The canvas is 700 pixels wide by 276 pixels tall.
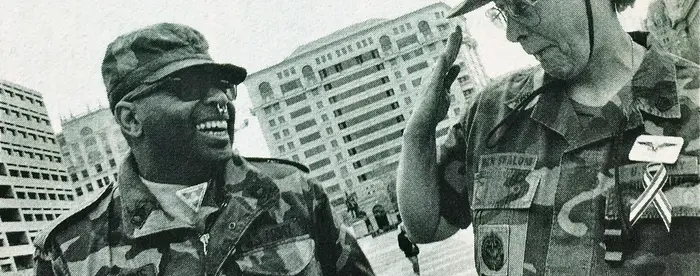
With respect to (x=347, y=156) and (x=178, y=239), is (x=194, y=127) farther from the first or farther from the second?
(x=347, y=156)

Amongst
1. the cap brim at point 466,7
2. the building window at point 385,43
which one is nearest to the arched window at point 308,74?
the building window at point 385,43

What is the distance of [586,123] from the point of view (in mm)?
1353

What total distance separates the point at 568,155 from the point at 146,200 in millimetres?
1149

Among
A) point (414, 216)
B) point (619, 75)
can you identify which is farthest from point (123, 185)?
point (619, 75)

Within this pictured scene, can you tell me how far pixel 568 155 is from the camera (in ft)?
4.46

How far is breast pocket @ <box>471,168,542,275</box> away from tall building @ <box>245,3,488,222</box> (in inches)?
1004

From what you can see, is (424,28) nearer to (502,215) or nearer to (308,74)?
(308,74)

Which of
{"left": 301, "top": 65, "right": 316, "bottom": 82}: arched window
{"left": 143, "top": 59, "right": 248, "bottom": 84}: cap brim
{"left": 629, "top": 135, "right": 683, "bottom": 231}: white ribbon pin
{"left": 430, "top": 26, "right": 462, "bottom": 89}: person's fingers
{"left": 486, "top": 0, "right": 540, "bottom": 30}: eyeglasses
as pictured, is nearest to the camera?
{"left": 629, "top": 135, "right": 683, "bottom": 231}: white ribbon pin

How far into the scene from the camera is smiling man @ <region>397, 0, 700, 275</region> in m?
1.19

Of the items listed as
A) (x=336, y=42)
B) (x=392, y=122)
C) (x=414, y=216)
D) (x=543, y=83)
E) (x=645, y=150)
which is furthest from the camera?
(x=392, y=122)

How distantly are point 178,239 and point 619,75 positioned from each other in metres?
1.23

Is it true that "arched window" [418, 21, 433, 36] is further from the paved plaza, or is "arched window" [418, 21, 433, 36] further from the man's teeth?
the man's teeth

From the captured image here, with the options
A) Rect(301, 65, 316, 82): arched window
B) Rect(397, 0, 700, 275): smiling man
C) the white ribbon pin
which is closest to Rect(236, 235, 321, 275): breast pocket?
Rect(397, 0, 700, 275): smiling man

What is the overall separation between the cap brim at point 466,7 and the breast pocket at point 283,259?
780 mm
